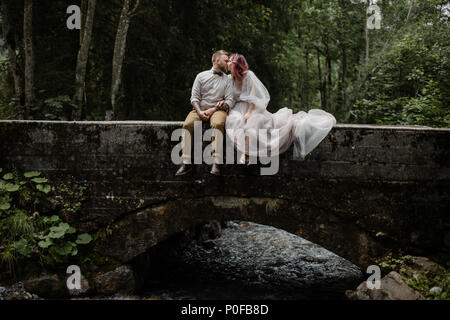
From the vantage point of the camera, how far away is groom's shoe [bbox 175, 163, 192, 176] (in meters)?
4.65

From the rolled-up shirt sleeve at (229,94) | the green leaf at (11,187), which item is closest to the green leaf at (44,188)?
the green leaf at (11,187)

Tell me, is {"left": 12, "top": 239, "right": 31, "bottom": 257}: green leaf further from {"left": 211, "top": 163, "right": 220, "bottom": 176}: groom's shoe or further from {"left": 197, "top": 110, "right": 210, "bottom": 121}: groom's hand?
{"left": 197, "top": 110, "right": 210, "bottom": 121}: groom's hand

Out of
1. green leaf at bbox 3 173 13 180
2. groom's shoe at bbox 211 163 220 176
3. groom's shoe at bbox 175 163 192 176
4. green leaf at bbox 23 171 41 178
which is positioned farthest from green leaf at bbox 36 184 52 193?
groom's shoe at bbox 211 163 220 176

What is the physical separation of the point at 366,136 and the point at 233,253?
3.96 m

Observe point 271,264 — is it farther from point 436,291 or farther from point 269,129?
point 269,129

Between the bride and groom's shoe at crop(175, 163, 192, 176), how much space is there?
67 centimetres

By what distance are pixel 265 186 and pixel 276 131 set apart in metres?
0.72

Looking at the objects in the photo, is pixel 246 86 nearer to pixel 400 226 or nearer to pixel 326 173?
pixel 326 173

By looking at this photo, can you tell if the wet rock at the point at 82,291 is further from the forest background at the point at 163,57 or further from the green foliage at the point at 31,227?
the forest background at the point at 163,57

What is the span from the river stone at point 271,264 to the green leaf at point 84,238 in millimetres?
1982

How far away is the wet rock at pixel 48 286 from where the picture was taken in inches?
191

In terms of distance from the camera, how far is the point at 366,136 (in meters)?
4.53
